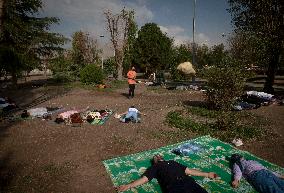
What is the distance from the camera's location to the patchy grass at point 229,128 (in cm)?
1009

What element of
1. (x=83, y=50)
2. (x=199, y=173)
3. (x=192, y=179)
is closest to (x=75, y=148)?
(x=199, y=173)

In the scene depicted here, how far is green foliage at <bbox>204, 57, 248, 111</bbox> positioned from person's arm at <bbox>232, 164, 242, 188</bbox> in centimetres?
678

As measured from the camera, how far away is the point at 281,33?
59.6ft

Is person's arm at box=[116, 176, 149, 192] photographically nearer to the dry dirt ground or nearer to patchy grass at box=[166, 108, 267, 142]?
the dry dirt ground

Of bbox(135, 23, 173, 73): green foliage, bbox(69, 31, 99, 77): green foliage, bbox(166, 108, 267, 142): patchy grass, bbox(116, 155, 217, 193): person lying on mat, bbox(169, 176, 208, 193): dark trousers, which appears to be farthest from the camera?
bbox(69, 31, 99, 77): green foliage

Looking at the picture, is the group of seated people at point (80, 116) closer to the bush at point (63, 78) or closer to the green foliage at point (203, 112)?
the green foliage at point (203, 112)

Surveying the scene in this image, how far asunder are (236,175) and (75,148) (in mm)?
5180

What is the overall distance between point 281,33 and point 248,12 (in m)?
3.37

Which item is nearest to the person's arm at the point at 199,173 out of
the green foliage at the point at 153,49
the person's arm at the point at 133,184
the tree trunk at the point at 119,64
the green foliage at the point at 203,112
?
the person's arm at the point at 133,184

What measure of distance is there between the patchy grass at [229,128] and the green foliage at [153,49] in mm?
23633

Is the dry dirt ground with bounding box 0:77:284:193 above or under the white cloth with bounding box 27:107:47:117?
under

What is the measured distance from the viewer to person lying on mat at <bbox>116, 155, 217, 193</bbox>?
561cm

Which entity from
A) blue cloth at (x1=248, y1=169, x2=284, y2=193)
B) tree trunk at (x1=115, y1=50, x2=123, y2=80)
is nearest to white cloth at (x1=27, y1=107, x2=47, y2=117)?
blue cloth at (x1=248, y1=169, x2=284, y2=193)

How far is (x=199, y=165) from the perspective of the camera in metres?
7.58
